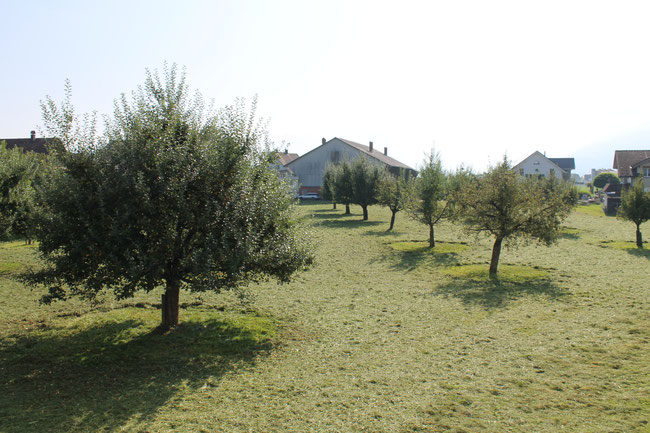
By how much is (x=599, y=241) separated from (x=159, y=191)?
31053 millimetres

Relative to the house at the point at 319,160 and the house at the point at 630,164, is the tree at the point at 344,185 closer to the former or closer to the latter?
the house at the point at 319,160

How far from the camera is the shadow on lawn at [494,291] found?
15695mm

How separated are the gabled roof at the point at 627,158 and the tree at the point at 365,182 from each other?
5046 cm

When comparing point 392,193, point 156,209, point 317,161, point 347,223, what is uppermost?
point 317,161

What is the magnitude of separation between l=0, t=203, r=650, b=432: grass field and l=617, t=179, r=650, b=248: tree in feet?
42.2

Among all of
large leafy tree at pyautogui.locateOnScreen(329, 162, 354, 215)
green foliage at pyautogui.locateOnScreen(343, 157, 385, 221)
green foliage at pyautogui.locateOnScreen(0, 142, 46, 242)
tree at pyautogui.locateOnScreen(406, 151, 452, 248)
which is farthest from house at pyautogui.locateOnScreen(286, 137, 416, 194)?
green foliage at pyautogui.locateOnScreen(0, 142, 46, 242)

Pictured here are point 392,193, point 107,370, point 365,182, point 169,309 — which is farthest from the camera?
point 365,182

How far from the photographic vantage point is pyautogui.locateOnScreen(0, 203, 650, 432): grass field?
24.6 ft

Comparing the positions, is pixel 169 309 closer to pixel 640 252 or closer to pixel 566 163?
pixel 640 252

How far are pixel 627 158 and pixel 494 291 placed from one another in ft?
242

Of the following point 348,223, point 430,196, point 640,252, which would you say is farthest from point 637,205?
point 348,223

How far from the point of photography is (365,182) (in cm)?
4422

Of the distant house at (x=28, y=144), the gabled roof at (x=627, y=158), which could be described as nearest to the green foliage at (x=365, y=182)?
the distant house at (x=28, y=144)

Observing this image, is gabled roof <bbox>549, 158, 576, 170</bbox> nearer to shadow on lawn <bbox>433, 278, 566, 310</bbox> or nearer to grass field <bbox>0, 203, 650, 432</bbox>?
grass field <bbox>0, 203, 650, 432</bbox>
